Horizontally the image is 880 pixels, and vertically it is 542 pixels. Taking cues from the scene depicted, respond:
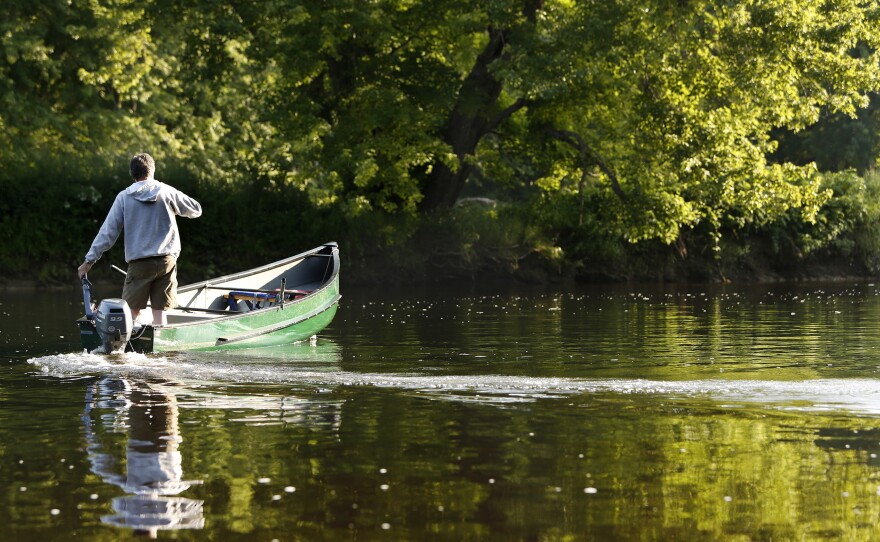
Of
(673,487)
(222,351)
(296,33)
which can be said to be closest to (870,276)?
(296,33)

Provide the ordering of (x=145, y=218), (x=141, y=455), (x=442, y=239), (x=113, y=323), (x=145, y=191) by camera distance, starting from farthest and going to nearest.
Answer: (x=442, y=239)
(x=145, y=218)
(x=145, y=191)
(x=113, y=323)
(x=141, y=455)

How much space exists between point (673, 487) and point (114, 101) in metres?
36.8

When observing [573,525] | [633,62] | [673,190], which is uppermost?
[633,62]

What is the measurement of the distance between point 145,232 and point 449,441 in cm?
647

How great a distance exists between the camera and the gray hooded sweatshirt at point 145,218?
14859mm

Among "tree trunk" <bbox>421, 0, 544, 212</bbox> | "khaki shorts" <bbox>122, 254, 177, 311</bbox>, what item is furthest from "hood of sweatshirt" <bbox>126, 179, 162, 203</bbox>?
"tree trunk" <bbox>421, 0, 544, 212</bbox>

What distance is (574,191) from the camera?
35.9 m

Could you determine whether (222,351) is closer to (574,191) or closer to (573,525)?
(573,525)

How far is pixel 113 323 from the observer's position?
1466cm

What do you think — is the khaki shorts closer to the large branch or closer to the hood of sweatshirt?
the hood of sweatshirt

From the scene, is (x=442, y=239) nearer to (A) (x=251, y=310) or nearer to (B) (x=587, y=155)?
(B) (x=587, y=155)

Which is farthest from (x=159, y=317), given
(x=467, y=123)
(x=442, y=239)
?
(x=442, y=239)

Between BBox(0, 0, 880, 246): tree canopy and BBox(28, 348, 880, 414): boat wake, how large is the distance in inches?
641

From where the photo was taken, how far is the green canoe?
51.2 ft
